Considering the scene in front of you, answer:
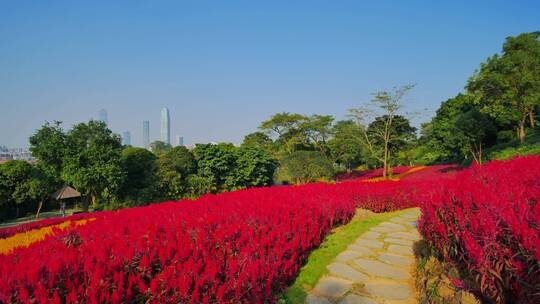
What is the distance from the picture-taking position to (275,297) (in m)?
2.75

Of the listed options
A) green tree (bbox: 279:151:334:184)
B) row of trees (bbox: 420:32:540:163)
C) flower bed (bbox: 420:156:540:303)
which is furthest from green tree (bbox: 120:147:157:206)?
row of trees (bbox: 420:32:540:163)

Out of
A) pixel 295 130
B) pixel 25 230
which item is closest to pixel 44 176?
pixel 25 230

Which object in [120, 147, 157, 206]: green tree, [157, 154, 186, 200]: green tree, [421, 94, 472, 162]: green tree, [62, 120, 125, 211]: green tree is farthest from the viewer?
[157, 154, 186, 200]: green tree

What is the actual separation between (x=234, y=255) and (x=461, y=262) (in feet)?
8.28

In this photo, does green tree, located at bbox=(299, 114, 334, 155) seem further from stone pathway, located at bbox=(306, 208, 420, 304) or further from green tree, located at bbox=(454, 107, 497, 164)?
stone pathway, located at bbox=(306, 208, 420, 304)

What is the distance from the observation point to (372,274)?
11.0 feet

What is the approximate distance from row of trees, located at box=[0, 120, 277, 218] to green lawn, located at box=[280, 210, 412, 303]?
64.6ft

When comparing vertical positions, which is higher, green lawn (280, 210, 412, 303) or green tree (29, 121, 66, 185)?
green tree (29, 121, 66, 185)

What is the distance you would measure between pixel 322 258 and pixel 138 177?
25.0 meters

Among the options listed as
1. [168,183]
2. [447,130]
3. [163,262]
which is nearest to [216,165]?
[168,183]

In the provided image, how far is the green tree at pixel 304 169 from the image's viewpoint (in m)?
21.5

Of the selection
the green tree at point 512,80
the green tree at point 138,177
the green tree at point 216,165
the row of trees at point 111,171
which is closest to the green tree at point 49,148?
the row of trees at point 111,171

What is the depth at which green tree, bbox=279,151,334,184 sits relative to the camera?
848 inches

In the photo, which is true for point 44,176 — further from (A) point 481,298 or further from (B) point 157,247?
(A) point 481,298
